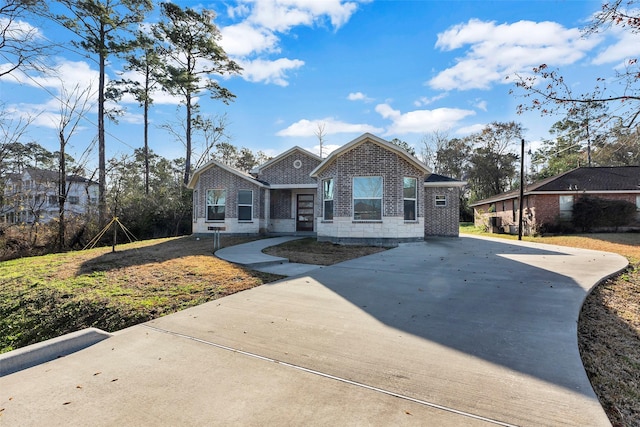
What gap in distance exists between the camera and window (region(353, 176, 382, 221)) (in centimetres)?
1247

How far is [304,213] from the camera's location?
1762 centimetres

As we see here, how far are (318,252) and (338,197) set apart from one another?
2.85 m

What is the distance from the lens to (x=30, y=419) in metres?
2.19

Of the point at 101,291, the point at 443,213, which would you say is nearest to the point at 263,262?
the point at 101,291

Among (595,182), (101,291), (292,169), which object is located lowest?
(101,291)

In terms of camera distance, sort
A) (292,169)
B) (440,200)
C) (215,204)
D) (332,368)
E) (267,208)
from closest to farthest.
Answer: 1. (332,368)
2. (440,200)
3. (215,204)
4. (267,208)
5. (292,169)

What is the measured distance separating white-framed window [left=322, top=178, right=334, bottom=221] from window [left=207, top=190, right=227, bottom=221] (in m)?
5.84

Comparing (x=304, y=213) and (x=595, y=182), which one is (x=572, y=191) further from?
(x=304, y=213)

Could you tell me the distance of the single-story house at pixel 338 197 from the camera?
12383 millimetres

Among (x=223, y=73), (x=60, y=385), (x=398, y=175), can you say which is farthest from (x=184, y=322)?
(x=223, y=73)

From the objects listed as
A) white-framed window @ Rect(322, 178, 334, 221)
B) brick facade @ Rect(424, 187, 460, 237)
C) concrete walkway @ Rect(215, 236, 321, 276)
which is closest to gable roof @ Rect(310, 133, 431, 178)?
white-framed window @ Rect(322, 178, 334, 221)

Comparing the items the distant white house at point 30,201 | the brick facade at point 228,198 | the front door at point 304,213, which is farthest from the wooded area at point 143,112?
the front door at point 304,213

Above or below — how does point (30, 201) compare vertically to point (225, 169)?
below

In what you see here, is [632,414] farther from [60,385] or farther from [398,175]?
[398,175]
